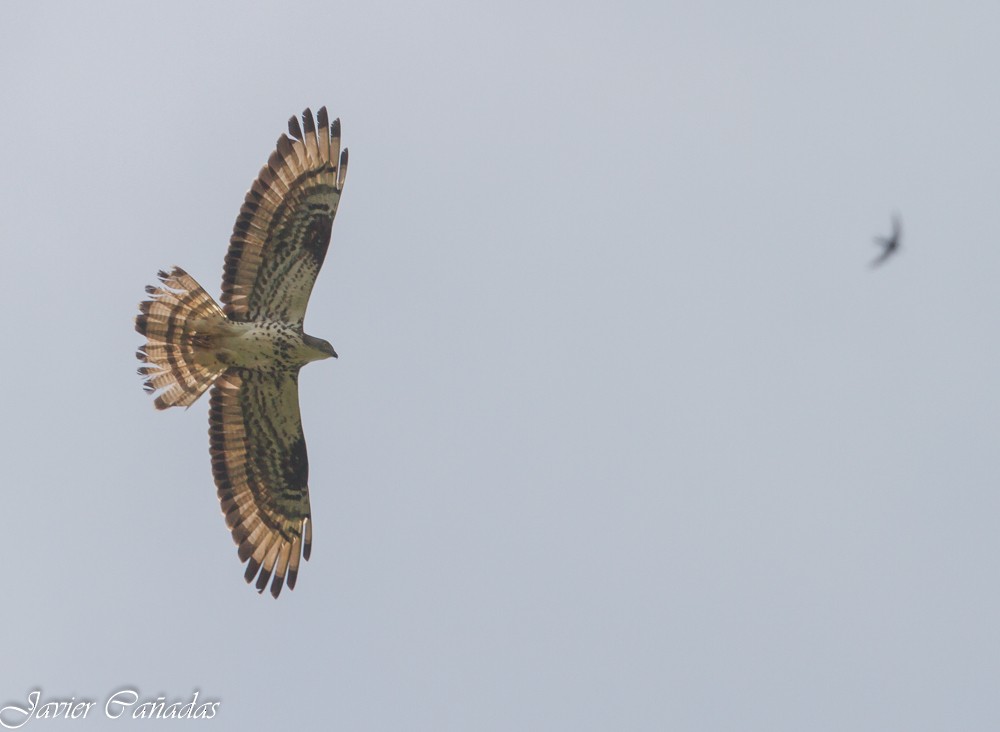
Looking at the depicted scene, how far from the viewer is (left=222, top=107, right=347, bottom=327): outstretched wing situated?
15.2 meters

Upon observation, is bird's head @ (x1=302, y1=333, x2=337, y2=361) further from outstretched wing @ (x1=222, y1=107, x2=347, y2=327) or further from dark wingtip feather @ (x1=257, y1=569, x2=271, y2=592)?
dark wingtip feather @ (x1=257, y1=569, x2=271, y2=592)

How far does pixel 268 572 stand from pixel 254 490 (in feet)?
2.72

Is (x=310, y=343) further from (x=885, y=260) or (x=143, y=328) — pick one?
(x=885, y=260)

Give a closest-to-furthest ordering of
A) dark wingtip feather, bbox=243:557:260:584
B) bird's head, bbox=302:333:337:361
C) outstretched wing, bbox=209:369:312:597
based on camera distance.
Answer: bird's head, bbox=302:333:337:361 < outstretched wing, bbox=209:369:312:597 < dark wingtip feather, bbox=243:557:260:584

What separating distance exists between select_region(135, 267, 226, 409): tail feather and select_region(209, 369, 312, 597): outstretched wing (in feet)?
1.38

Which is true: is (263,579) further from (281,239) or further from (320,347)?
(281,239)

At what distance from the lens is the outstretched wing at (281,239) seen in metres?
15.2

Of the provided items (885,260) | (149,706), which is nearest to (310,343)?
(149,706)

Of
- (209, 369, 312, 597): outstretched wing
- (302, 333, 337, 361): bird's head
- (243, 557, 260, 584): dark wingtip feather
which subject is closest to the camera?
(302, 333, 337, 361): bird's head

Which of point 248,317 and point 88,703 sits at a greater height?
point 248,317

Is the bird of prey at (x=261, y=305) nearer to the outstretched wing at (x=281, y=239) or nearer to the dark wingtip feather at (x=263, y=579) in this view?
the outstretched wing at (x=281, y=239)

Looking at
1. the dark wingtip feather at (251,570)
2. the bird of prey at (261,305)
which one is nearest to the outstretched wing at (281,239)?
the bird of prey at (261,305)

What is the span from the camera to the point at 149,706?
1477cm

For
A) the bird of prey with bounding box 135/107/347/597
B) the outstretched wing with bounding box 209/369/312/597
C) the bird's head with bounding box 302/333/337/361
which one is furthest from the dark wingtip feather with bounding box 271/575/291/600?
the bird's head with bounding box 302/333/337/361
